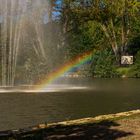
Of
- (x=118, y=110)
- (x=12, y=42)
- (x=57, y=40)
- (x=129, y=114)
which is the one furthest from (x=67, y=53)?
(x=129, y=114)

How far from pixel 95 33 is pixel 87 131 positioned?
5159 centimetres

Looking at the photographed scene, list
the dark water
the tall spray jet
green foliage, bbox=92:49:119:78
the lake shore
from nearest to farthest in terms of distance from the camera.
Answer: the lake shore, the dark water, the tall spray jet, green foliage, bbox=92:49:119:78

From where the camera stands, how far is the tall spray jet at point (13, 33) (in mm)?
34562

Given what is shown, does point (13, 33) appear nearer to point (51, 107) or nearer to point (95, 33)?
point (51, 107)

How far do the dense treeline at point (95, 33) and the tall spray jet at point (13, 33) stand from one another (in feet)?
2.25

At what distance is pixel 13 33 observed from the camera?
36812mm

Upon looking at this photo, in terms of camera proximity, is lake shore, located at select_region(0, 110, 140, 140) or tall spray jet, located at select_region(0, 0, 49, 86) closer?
lake shore, located at select_region(0, 110, 140, 140)

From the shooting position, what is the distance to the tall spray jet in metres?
34.6

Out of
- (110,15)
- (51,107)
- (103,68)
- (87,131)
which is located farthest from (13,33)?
(87,131)

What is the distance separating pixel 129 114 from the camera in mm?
13336

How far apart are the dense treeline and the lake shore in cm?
3327

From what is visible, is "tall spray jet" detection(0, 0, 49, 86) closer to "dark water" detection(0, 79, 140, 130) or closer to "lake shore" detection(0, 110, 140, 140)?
"dark water" detection(0, 79, 140, 130)

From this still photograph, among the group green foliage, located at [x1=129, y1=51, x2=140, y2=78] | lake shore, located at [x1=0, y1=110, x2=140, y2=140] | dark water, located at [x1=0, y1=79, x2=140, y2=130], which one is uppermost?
green foliage, located at [x1=129, y1=51, x2=140, y2=78]

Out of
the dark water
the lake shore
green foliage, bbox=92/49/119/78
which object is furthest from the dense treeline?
the lake shore
